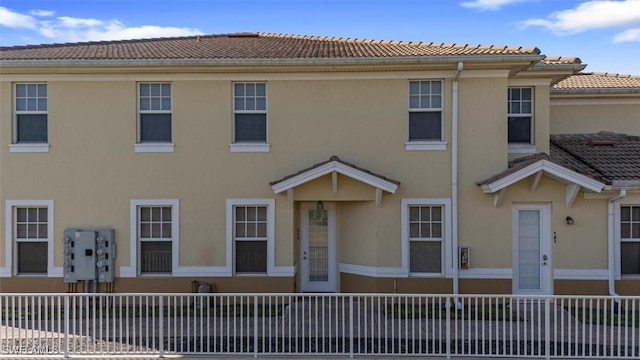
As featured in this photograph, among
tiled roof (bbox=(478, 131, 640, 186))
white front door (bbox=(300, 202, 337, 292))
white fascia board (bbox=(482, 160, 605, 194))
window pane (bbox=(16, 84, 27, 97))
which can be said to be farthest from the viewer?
white front door (bbox=(300, 202, 337, 292))

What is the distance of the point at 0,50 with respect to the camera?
12.5 m

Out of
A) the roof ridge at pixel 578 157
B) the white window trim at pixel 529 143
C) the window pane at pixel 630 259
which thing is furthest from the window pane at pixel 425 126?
the window pane at pixel 630 259

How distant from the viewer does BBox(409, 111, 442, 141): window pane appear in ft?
35.8

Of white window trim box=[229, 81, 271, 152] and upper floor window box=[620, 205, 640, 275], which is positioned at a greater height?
white window trim box=[229, 81, 271, 152]

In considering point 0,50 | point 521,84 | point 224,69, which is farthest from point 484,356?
point 0,50

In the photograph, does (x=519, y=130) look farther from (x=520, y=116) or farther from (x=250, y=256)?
(x=250, y=256)

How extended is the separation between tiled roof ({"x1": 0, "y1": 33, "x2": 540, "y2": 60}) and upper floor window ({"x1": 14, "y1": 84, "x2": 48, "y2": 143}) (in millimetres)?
730

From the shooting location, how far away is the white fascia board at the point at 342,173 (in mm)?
10305

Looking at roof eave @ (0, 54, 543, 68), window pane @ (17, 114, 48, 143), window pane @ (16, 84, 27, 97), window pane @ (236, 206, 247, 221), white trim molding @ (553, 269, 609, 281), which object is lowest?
white trim molding @ (553, 269, 609, 281)

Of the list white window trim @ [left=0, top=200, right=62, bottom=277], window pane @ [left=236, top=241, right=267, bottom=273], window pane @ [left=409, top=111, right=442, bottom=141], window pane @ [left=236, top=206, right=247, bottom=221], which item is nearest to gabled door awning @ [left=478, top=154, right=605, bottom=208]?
window pane @ [left=409, top=111, right=442, bottom=141]

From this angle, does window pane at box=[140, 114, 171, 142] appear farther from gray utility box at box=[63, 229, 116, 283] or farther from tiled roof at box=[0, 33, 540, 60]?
gray utility box at box=[63, 229, 116, 283]

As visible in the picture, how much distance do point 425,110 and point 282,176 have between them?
3.54m

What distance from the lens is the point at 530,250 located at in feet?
35.7

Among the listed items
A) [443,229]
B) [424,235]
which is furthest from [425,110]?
[424,235]
